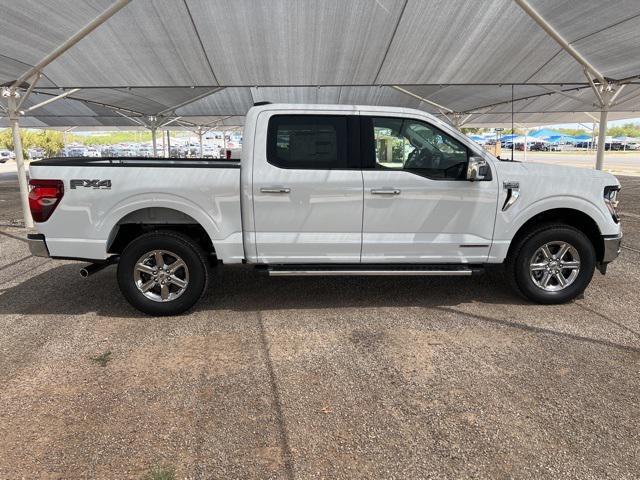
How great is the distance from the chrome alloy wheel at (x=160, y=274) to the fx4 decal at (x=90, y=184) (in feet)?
2.48

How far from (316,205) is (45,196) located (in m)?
2.56

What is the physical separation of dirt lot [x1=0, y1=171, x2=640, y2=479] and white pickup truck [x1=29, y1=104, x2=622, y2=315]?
1.80 feet

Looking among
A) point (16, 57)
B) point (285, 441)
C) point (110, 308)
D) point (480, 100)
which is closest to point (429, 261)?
point (285, 441)

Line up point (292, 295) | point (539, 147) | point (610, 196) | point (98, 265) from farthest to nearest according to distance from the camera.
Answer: point (539, 147)
point (292, 295)
point (610, 196)
point (98, 265)

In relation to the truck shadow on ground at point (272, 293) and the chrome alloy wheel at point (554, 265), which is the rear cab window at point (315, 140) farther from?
the chrome alloy wheel at point (554, 265)

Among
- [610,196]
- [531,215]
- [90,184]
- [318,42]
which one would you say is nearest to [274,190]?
[90,184]

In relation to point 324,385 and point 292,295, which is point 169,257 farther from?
point 324,385

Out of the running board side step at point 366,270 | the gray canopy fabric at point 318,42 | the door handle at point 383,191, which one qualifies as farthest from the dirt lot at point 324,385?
the gray canopy fabric at point 318,42

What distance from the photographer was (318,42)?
8.78 metres

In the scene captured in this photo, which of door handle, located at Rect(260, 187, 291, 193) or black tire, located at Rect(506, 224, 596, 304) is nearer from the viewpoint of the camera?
door handle, located at Rect(260, 187, 291, 193)

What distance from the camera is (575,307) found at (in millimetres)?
4926

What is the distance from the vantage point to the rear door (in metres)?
4.46

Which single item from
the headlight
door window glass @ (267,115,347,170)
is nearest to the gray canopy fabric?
the headlight

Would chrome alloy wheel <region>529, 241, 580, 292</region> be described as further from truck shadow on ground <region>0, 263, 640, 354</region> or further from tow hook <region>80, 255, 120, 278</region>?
tow hook <region>80, 255, 120, 278</region>
